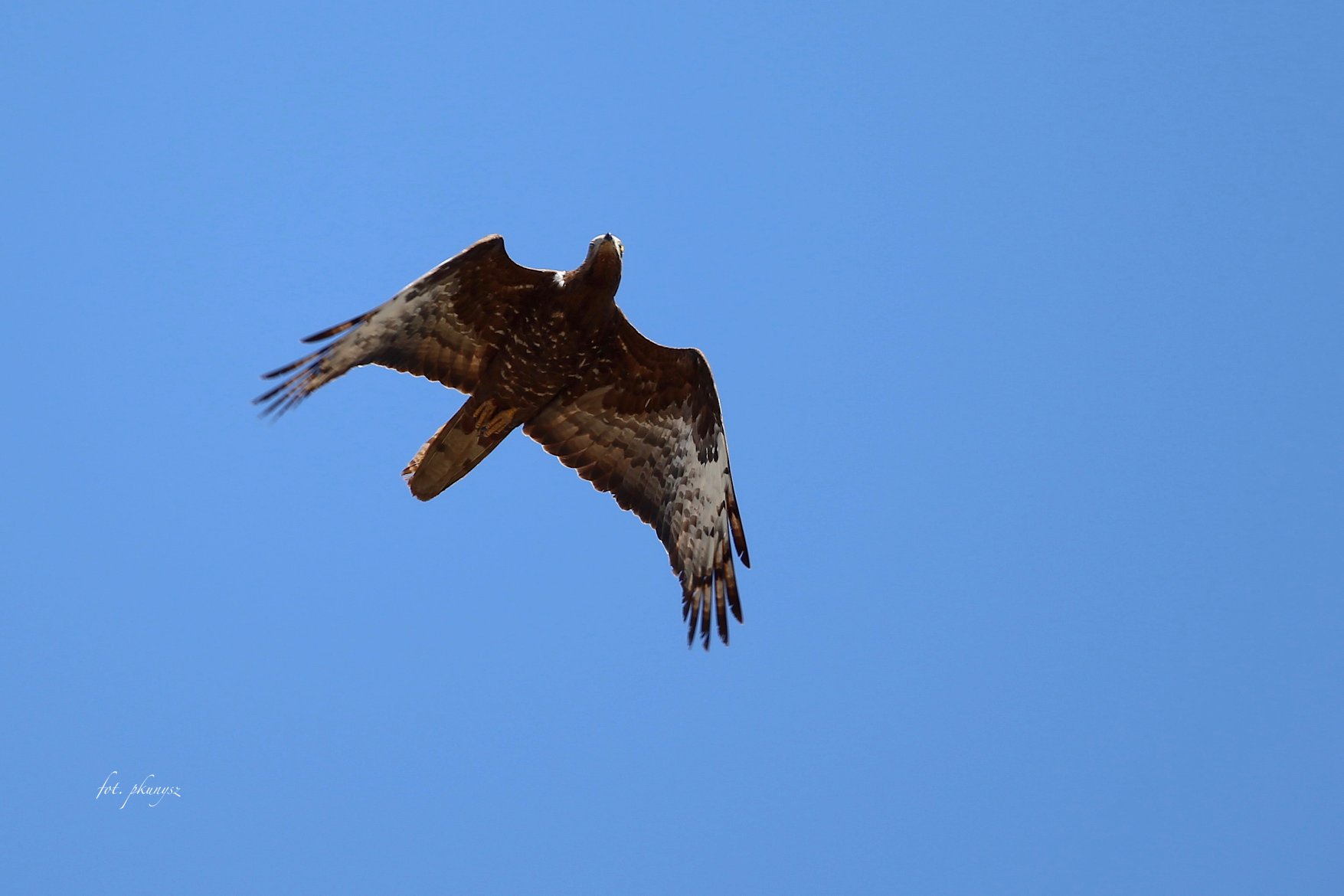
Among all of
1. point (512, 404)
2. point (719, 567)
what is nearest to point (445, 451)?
point (512, 404)

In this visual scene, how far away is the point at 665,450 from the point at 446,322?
2.16m

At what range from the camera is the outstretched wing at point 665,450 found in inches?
451

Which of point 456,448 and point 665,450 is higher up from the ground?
point 665,450

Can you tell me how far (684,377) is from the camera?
1165cm

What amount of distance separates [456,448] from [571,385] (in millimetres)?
1083

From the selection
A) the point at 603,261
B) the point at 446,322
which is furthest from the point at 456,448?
the point at 603,261

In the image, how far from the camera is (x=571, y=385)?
1141 centimetres

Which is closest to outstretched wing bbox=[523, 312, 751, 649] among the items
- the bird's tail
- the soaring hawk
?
the soaring hawk

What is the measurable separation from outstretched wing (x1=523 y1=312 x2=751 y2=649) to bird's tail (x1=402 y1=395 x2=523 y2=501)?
67cm

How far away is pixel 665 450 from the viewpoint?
11828mm

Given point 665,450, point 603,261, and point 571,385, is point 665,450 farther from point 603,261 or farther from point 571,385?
point 603,261

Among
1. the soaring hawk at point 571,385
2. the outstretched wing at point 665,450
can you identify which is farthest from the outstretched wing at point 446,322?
the outstretched wing at point 665,450

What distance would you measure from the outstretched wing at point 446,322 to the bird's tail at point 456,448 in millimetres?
219

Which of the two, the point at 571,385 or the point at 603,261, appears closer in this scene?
the point at 603,261
